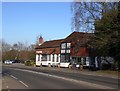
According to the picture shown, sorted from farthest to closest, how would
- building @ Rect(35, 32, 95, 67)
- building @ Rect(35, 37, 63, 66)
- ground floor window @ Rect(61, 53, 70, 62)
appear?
building @ Rect(35, 37, 63, 66) → ground floor window @ Rect(61, 53, 70, 62) → building @ Rect(35, 32, 95, 67)

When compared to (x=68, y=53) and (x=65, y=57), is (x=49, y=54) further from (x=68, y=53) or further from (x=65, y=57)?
(x=68, y=53)

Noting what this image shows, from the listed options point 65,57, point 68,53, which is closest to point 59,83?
point 68,53

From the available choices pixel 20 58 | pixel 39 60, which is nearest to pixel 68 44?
pixel 39 60

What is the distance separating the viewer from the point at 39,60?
85000 mm

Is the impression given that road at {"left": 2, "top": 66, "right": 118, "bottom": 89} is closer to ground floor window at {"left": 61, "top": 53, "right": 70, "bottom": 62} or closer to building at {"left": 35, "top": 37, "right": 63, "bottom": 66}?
ground floor window at {"left": 61, "top": 53, "right": 70, "bottom": 62}

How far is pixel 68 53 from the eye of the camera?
238 ft

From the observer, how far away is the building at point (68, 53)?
191ft

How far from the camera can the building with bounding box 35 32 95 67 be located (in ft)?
191

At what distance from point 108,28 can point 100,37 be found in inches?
78.3

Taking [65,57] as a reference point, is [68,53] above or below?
above

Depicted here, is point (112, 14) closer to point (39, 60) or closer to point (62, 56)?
point (62, 56)

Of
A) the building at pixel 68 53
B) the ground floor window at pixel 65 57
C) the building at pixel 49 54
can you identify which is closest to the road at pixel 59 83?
the building at pixel 68 53

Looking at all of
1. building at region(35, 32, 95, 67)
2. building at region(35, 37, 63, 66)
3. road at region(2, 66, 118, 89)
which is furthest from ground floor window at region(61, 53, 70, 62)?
road at region(2, 66, 118, 89)

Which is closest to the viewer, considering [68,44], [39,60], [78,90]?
[78,90]
